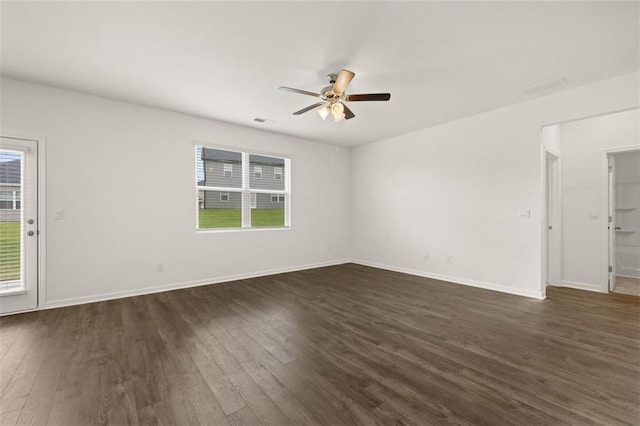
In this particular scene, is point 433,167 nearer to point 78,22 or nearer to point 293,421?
point 293,421

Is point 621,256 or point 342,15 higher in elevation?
point 342,15

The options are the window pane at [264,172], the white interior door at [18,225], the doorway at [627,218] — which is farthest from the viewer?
the window pane at [264,172]

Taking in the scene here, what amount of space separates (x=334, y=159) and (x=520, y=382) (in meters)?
5.38

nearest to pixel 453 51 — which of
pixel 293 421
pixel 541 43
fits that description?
pixel 541 43

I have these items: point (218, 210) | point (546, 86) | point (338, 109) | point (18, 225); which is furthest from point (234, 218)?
point (546, 86)

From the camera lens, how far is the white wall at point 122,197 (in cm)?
350

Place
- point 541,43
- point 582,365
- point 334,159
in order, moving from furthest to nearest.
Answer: point 334,159, point 541,43, point 582,365

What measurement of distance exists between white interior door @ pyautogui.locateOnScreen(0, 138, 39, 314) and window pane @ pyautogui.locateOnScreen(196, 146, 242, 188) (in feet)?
6.58

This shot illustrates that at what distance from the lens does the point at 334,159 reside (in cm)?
657

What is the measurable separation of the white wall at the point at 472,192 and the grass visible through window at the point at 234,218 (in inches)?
85.6

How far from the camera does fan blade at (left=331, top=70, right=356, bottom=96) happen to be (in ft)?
8.89

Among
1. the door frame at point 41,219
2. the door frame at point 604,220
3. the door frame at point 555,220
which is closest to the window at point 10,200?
the door frame at point 41,219

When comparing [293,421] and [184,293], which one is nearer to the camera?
[293,421]

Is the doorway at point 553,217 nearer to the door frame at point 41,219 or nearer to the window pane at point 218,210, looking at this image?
the window pane at point 218,210
